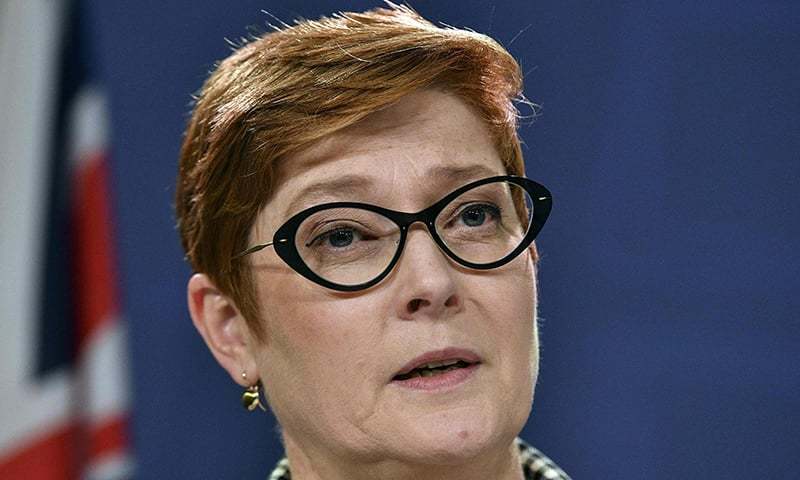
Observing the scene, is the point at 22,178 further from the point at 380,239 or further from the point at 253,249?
the point at 380,239

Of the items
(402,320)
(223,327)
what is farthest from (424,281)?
(223,327)

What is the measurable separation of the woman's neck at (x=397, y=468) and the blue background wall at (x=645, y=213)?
54cm

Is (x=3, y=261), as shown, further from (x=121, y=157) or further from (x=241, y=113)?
(x=241, y=113)

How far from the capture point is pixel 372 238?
1191 millimetres

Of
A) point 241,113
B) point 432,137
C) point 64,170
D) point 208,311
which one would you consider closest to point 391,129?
point 432,137

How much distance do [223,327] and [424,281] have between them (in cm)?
32

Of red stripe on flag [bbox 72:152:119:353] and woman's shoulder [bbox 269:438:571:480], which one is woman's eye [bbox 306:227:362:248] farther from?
red stripe on flag [bbox 72:152:119:353]

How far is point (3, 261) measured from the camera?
1865 mm

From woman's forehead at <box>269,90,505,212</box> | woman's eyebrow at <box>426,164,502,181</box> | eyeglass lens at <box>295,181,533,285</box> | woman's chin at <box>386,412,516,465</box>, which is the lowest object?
woman's chin at <box>386,412,516,465</box>

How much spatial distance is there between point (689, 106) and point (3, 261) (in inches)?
42.3

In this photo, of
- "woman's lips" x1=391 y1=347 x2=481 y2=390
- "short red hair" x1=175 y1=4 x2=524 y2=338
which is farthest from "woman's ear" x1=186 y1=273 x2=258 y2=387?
"woman's lips" x1=391 y1=347 x2=481 y2=390

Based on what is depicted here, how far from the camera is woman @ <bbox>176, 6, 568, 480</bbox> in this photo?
1160 mm

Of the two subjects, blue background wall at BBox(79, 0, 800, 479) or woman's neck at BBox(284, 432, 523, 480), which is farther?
blue background wall at BBox(79, 0, 800, 479)

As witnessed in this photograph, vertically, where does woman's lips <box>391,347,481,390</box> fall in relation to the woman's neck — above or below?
above
